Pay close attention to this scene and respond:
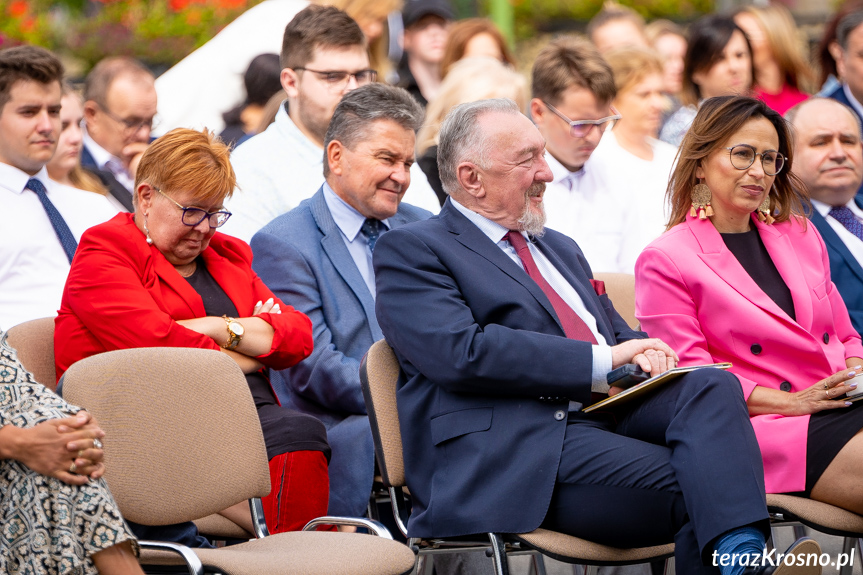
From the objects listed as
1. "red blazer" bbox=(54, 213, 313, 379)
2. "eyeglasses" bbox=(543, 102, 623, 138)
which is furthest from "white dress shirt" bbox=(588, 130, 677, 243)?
"red blazer" bbox=(54, 213, 313, 379)

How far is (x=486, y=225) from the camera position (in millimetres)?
3643

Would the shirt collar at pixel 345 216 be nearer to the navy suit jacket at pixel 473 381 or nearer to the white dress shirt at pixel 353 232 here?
the white dress shirt at pixel 353 232

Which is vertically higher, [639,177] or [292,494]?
[639,177]

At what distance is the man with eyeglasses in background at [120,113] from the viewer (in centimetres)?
602

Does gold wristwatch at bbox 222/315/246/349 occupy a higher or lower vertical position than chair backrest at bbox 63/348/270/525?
higher

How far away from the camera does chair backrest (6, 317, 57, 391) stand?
3.57 meters

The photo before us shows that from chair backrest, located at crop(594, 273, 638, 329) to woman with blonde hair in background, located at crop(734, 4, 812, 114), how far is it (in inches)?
130

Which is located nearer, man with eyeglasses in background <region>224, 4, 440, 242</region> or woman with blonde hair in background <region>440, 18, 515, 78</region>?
man with eyeglasses in background <region>224, 4, 440, 242</region>

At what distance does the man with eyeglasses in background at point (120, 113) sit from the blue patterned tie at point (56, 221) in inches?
49.7

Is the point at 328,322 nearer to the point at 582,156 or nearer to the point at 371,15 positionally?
the point at 582,156

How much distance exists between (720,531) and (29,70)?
10.9 ft

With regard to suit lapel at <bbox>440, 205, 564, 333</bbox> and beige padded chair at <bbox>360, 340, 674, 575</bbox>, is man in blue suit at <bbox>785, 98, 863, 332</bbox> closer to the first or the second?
suit lapel at <bbox>440, 205, 564, 333</bbox>

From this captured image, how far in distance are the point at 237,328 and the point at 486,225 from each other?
3.04ft

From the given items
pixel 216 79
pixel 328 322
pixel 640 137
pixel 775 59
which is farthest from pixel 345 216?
pixel 775 59
